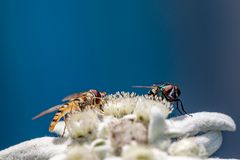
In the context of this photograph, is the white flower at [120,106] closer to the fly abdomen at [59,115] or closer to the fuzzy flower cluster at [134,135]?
the fuzzy flower cluster at [134,135]

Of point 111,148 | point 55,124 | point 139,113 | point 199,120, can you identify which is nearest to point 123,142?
point 111,148

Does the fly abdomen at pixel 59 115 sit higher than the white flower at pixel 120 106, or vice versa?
the fly abdomen at pixel 59 115

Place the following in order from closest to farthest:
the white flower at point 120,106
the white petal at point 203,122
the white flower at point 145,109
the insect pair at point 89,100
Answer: the white flower at point 145,109
the white flower at point 120,106
the white petal at point 203,122
the insect pair at point 89,100

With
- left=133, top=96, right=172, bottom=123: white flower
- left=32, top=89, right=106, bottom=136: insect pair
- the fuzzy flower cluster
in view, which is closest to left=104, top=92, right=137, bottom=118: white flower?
the fuzzy flower cluster

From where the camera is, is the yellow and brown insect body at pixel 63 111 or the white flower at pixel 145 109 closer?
the white flower at pixel 145 109

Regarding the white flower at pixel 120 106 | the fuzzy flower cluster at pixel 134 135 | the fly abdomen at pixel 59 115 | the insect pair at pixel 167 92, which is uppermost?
the insect pair at pixel 167 92

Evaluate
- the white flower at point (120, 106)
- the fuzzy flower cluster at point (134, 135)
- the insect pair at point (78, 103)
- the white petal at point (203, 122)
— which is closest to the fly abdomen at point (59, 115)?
the insect pair at point (78, 103)

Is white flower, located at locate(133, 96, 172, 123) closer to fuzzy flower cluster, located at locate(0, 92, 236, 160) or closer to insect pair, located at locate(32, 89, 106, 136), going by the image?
fuzzy flower cluster, located at locate(0, 92, 236, 160)

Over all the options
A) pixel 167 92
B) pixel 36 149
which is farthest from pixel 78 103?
pixel 167 92
